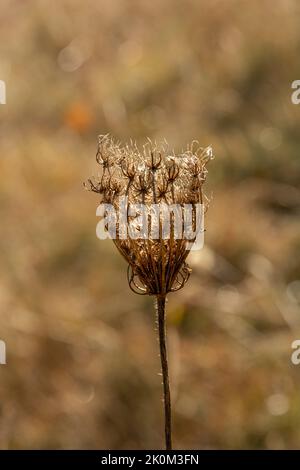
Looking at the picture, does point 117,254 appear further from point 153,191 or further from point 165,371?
point 165,371

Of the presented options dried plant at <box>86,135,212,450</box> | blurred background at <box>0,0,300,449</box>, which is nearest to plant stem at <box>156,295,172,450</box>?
dried plant at <box>86,135,212,450</box>

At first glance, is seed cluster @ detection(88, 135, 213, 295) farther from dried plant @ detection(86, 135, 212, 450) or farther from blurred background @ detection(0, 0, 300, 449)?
blurred background @ detection(0, 0, 300, 449)

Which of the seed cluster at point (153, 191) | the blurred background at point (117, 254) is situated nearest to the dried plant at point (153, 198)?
the seed cluster at point (153, 191)

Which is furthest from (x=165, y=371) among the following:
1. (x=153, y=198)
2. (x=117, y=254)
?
(x=117, y=254)

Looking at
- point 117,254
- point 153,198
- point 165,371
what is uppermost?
point 117,254

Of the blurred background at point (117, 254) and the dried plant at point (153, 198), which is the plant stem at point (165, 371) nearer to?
the dried plant at point (153, 198)
